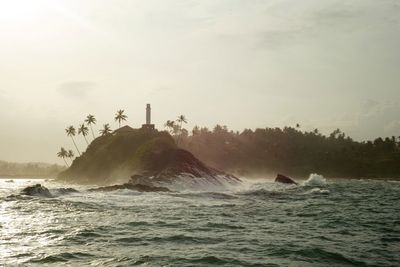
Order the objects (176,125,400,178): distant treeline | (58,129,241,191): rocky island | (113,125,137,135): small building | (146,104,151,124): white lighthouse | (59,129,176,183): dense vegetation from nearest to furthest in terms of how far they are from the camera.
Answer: (58,129,241,191): rocky island → (59,129,176,183): dense vegetation → (113,125,137,135): small building → (146,104,151,124): white lighthouse → (176,125,400,178): distant treeline

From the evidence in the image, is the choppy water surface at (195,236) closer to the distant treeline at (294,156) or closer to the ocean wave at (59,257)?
the ocean wave at (59,257)

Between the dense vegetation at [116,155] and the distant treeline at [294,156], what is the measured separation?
62352 mm

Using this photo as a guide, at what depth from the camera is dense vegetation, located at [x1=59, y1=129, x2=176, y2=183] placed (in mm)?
76875

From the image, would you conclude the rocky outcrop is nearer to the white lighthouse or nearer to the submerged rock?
the submerged rock

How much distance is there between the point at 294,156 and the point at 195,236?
560 ft

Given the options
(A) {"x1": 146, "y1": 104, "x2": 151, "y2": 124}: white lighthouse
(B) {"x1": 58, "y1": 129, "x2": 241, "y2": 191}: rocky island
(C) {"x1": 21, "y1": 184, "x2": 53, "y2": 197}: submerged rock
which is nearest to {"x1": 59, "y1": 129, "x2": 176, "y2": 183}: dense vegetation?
(B) {"x1": 58, "y1": 129, "x2": 241, "y2": 191}: rocky island

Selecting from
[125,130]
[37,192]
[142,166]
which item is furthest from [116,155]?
[37,192]

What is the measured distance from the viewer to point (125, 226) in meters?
21.8

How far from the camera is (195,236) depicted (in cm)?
1844

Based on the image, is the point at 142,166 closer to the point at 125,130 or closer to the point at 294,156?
the point at 125,130

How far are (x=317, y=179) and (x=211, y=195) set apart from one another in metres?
38.6

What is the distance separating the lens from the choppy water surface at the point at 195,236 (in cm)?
1438

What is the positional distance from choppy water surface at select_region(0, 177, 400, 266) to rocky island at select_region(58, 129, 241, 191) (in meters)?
22.9

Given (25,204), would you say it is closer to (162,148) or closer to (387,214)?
(387,214)
